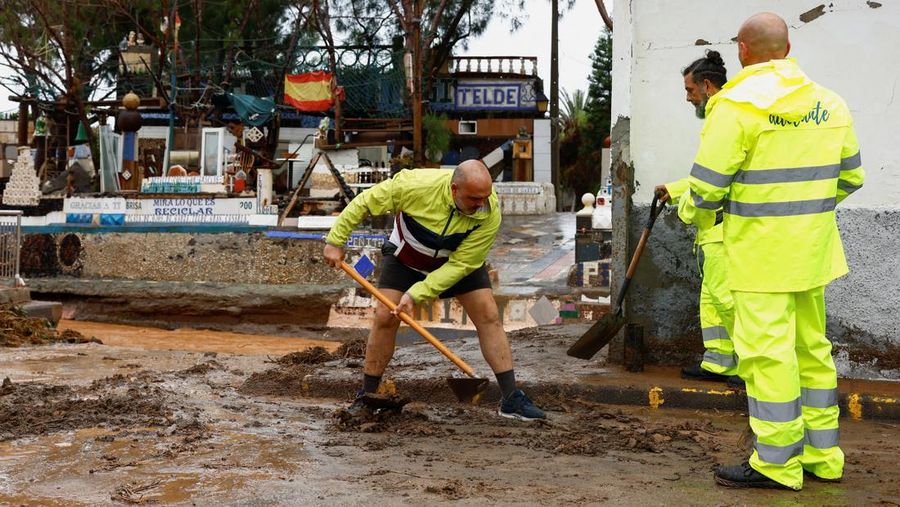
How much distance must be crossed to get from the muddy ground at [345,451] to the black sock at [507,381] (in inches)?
6.9

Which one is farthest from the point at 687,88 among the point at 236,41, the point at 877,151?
the point at 236,41

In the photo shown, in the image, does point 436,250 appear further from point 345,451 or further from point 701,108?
point 701,108

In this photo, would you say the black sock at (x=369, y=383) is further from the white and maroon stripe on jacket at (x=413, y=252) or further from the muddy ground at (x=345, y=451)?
the white and maroon stripe on jacket at (x=413, y=252)

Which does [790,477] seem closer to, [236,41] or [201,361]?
[201,361]

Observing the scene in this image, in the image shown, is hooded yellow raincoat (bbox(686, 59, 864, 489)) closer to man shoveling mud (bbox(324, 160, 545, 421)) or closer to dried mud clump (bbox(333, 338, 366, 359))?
man shoveling mud (bbox(324, 160, 545, 421))

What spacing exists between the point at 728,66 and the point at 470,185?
2.47m

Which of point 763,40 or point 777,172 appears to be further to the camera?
point 763,40

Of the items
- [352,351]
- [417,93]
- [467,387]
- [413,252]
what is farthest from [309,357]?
[417,93]

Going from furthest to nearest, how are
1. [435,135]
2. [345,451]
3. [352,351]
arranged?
[435,135]
[352,351]
[345,451]

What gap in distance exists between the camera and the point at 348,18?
2831 cm

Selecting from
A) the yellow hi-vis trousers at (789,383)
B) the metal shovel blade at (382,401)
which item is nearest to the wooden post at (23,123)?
the metal shovel blade at (382,401)

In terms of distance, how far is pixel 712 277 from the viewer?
638 centimetres

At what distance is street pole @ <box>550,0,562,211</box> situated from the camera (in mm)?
30391

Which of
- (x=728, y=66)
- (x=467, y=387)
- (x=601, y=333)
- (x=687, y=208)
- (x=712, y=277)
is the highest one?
(x=728, y=66)
